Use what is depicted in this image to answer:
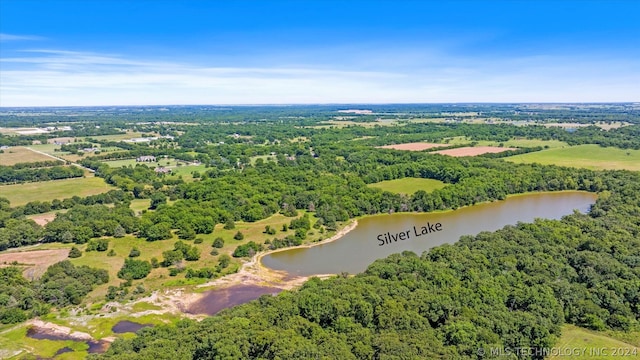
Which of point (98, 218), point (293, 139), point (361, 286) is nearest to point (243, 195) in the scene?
point (98, 218)

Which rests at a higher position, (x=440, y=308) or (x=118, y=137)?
(x=118, y=137)

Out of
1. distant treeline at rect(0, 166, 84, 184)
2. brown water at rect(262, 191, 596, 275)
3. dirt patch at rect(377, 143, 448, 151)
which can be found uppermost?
dirt patch at rect(377, 143, 448, 151)

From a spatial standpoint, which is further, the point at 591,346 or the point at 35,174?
the point at 35,174

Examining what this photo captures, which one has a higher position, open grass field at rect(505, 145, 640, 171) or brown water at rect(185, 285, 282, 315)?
open grass field at rect(505, 145, 640, 171)

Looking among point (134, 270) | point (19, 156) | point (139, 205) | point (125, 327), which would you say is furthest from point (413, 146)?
point (19, 156)

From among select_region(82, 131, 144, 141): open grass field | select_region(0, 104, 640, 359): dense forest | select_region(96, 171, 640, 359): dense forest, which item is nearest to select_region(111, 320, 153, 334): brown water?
select_region(0, 104, 640, 359): dense forest

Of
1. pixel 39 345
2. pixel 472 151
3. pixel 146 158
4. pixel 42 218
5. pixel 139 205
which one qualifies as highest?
pixel 472 151

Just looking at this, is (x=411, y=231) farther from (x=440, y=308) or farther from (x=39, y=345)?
(x=39, y=345)

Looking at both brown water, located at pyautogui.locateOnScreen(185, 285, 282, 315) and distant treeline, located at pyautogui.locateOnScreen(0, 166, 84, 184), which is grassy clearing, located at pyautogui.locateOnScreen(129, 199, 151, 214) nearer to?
distant treeline, located at pyautogui.locateOnScreen(0, 166, 84, 184)
